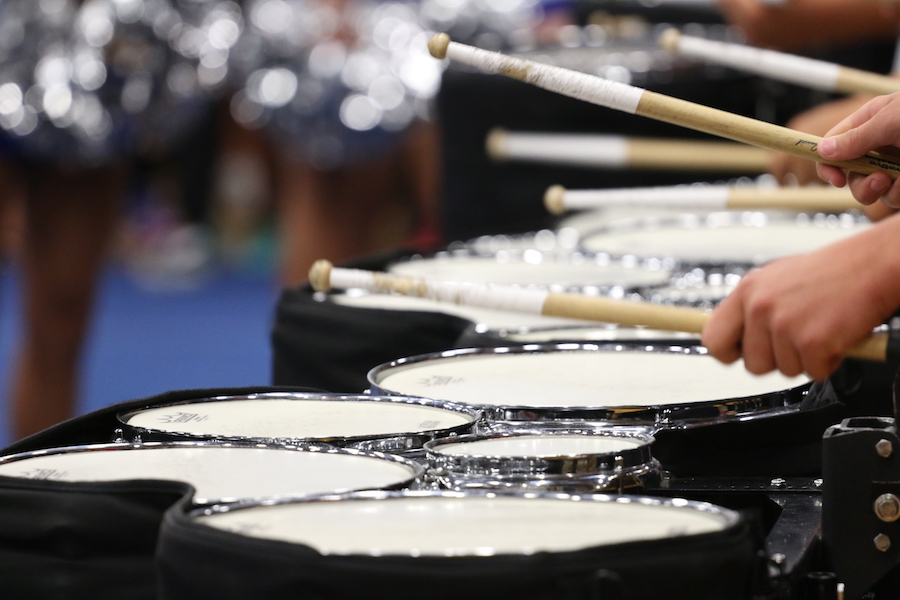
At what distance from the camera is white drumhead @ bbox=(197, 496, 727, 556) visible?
59 cm

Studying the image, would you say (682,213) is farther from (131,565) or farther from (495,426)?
(131,565)

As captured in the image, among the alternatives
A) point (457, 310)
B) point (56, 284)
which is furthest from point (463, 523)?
point (56, 284)

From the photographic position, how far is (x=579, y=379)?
0.97 metres

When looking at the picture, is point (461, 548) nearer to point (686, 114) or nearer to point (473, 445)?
point (473, 445)

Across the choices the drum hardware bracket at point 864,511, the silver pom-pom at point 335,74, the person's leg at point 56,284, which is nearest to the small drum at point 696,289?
the drum hardware bracket at point 864,511

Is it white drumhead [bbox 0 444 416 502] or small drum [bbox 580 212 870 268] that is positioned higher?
small drum [bbox 580 212 870 268]

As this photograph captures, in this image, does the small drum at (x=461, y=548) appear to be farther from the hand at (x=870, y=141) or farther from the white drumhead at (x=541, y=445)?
the hand at (x=870, y=141)

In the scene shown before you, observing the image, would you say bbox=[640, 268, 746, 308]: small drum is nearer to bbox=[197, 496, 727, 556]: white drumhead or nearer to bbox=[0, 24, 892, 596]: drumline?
bbox=[0, 24, 892, 596]: drumline

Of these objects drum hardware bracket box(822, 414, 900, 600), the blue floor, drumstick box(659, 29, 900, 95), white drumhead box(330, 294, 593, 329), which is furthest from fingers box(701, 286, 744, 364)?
the blue floor

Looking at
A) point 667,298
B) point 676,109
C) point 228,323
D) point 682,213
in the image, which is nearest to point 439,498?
point 676,109

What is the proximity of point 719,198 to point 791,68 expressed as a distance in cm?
18

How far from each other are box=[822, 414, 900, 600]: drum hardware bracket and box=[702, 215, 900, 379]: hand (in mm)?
75

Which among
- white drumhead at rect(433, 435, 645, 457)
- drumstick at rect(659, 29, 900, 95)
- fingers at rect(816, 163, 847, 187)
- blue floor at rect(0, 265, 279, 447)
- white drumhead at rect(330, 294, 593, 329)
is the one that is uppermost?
drumstick at rect(659, 29, 900, 95)

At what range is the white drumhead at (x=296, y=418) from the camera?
0.83 m
